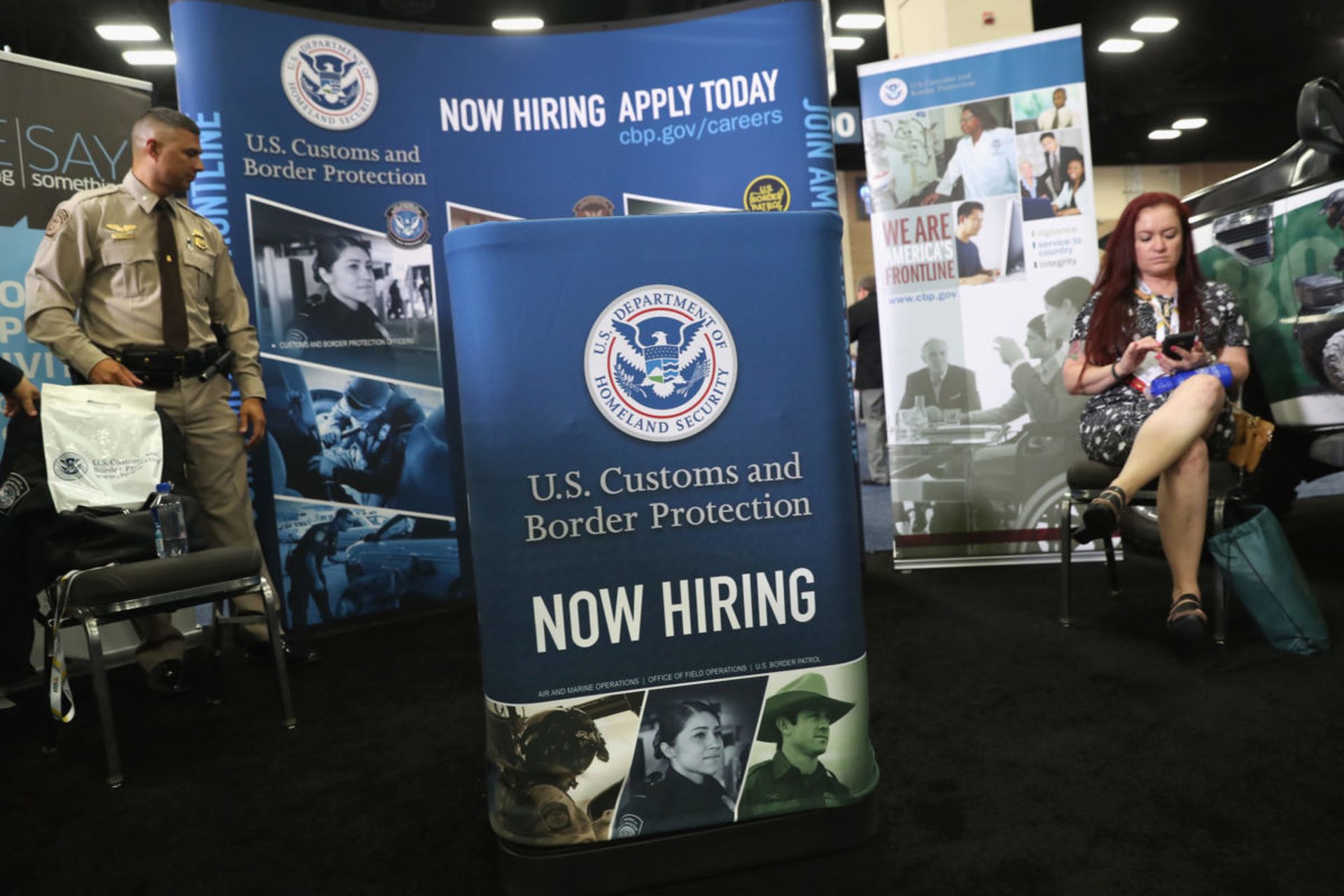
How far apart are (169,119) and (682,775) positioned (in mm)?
2306

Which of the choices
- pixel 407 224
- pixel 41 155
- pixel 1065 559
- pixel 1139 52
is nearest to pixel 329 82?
pixel 407 224

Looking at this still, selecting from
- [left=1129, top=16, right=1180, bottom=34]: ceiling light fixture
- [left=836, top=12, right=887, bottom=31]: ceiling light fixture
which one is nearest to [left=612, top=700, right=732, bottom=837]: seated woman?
[left=836, top=12, right=887, bottom=31]: ceiling light fixture

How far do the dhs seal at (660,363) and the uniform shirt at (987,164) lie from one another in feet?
7.87

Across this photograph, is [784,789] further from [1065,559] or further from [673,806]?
[1065,559]

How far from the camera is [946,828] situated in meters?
1.49

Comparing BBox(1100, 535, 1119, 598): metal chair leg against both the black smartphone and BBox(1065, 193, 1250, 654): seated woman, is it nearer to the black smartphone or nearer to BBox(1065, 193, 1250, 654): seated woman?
BBox(1065, 193, 1250, 654): seated woman

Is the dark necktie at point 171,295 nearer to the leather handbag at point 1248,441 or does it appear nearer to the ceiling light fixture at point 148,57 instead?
the leather handbag at point 1248,441

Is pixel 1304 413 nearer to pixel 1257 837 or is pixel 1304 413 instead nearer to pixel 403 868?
pixel 1257 837

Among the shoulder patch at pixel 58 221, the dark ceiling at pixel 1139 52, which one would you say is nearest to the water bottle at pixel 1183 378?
the shoulder patch at pixel 58 221

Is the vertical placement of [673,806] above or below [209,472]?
below

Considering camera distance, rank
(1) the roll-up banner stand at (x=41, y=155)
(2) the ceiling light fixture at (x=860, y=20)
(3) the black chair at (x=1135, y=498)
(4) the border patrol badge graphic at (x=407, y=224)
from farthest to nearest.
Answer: (2) the ceiling light fixture at (x=860, y=20)
(4) the border patrol badge graphic at (x=407, y=224)
(1) the roll-up banner stand at (x=41, y=155)
(3) the black chair at (x=1135, y=498)

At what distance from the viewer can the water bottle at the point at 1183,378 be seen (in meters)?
2.44

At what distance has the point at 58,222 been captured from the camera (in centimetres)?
249

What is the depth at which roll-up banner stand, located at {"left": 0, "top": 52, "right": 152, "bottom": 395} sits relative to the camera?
2.76 meters
